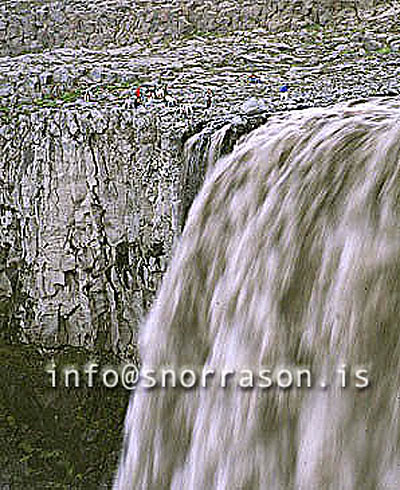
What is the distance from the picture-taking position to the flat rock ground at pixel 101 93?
2713mm

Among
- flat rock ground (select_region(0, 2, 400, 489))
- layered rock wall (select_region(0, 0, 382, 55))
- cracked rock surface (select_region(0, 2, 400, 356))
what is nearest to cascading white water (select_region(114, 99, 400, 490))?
cracked rock surface (select_region(0, 2, 400, 356))

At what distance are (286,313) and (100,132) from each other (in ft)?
6.21

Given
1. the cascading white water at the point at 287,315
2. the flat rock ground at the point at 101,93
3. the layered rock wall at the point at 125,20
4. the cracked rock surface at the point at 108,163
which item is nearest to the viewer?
the cascading white water at the point at 287,315

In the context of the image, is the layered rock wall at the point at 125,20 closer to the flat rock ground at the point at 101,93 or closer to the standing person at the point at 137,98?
the flat rock ground at the point at 101,93

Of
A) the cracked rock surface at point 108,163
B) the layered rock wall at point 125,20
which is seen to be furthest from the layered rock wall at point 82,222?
the layered rock wall at point 125,20

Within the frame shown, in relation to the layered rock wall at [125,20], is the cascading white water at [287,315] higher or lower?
lower

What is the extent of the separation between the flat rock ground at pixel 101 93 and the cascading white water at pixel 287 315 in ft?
4.70

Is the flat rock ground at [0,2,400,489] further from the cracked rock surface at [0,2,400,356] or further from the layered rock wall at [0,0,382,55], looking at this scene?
the layered rock wall at [0,0,382,55]

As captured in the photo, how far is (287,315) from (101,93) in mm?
2135

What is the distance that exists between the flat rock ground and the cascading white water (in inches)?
56.4

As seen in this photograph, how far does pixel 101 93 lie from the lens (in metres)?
2.88

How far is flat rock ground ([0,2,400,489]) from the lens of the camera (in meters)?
2.71

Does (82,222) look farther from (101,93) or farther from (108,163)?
(101,93)

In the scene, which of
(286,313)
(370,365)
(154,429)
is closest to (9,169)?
(154,429)
